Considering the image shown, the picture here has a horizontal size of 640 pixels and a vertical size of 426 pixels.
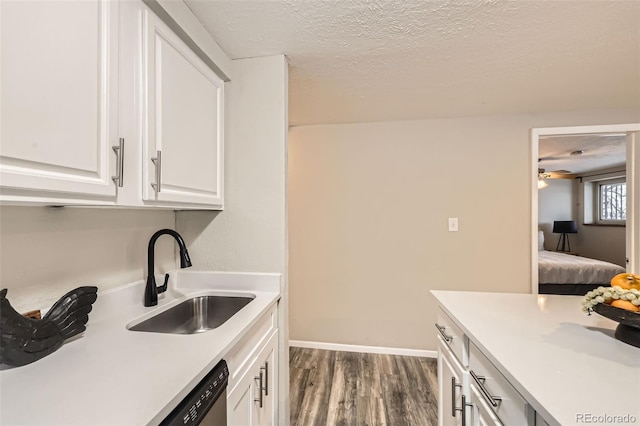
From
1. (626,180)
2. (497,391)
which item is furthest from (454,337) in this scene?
(626,180)

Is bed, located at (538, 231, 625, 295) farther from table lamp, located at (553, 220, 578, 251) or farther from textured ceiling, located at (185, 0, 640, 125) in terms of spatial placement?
table lamp, located at (553, 220, 578, 251)

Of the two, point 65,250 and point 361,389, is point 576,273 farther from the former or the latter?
point 65,250

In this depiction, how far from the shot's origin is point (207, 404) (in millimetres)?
762

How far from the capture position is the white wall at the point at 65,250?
0.86 meters

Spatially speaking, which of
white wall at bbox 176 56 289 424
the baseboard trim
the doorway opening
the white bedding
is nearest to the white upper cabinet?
white wall at bbox 176 56 289 424

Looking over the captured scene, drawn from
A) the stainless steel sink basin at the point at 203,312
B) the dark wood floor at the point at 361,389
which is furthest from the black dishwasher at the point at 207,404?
the dark wood floor at the point at 361,389

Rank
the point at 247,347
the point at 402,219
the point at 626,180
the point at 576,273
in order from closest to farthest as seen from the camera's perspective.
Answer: the point at 247,347 → the point at 626,180 → the point at 402,219 → the point at 576,273

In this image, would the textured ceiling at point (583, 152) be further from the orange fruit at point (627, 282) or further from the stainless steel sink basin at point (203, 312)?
the stainless steel sink basin at point (203, 312)

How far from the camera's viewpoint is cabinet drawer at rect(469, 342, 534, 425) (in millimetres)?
731

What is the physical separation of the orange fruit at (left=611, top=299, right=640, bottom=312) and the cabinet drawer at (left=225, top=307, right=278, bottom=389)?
4.33ft

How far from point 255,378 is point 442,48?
6.34ft

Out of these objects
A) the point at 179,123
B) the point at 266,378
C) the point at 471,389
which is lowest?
the point at 266,378

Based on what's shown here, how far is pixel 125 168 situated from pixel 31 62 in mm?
339

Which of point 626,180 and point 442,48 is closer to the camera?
point 442,48
